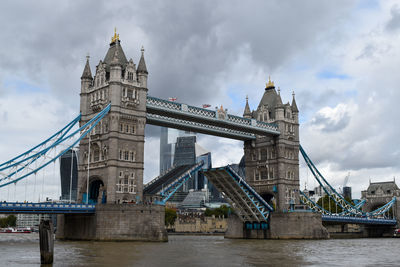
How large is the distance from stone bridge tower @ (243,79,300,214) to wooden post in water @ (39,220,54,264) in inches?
2099

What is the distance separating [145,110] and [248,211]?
24871mm

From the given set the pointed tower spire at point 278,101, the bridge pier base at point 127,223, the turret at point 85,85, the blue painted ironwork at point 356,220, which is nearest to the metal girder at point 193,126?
the pointed tower spire at point 278,101

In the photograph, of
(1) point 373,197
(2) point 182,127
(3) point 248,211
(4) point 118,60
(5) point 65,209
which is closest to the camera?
(5) point 65,209

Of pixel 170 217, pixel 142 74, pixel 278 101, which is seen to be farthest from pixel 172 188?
pixel 170 217

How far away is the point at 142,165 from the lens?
200 feet

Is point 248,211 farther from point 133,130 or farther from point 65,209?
point 65,209

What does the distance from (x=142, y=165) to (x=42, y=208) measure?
535 inches

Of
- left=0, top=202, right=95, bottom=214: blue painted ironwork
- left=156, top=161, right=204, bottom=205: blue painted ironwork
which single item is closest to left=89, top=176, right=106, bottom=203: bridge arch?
left=0, top=202, right=95, bottom=214: blue painted ironwork

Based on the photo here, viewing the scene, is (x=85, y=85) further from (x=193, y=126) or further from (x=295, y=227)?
(x=295, y=227)

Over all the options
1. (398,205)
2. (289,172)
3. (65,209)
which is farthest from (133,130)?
(398,205)

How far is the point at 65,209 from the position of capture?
2109 inches

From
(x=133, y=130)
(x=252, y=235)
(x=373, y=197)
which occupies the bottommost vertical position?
(x=252, y=235)

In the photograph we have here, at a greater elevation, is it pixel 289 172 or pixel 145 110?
pixel 145 110

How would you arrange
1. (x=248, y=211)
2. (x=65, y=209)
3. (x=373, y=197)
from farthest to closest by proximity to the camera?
(x=373, y=197), (x=248, y=211), (x=65, y=209)
